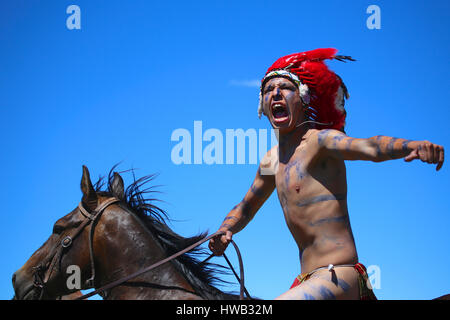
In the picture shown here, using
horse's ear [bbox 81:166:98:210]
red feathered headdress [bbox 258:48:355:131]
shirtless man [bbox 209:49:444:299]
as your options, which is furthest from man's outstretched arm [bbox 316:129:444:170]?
horse's ear [bbox 81:166:98:210]

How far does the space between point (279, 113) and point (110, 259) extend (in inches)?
77.8

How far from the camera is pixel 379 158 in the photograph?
3418 millimetres

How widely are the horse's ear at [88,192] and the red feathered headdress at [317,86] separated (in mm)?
1715

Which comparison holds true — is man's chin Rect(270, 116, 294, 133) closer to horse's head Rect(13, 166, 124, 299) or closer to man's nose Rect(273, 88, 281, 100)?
man's nose Rect(273, 88, 281, 100)

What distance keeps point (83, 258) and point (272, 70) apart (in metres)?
2.37

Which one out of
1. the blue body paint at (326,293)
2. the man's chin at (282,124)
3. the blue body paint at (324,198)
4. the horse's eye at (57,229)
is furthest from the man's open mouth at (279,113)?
the horse's eye at (57,229)

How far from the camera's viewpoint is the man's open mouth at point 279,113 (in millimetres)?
4195

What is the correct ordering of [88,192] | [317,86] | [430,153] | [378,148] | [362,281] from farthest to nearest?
[88,192] → [317,86] → [362,281] → [378,148] → [430,153]

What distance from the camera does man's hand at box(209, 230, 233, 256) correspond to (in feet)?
14.4

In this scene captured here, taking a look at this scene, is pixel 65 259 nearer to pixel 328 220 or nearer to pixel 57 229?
pixel 57 229

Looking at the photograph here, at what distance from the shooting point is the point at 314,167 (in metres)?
3.93

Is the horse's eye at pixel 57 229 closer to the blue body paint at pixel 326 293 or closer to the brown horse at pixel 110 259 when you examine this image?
the brown horse at pixel 110 259

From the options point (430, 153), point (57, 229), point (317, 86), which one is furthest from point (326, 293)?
point (57, 229)

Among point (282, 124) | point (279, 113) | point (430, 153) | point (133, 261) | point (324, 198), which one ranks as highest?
point (279, 113)
